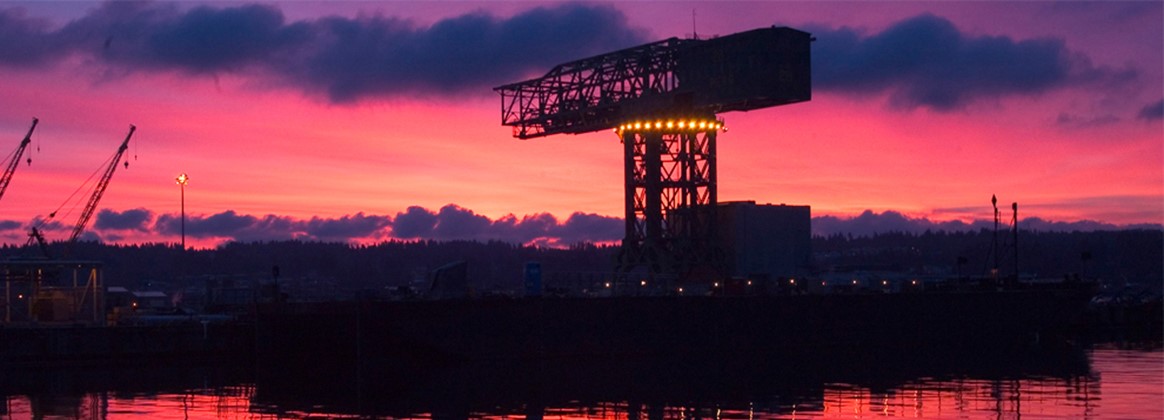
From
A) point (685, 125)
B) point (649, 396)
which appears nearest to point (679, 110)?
point (685, 125)

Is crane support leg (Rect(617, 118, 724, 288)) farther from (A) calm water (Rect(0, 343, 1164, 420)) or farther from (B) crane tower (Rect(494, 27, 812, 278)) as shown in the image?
(A) calm water (Rect(0, 343, 1164, 420))

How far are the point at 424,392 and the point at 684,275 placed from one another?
133 ft

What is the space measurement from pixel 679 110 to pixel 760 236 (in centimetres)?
997

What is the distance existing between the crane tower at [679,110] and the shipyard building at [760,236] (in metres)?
1.17

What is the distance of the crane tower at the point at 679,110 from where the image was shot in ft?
295

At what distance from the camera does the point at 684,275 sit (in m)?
96.4

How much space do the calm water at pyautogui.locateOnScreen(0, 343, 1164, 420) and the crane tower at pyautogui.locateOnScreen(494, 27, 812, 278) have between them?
83.5 ft

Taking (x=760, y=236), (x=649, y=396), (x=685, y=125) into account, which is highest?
→ (x=685, y=125)

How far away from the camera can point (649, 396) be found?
2158 inches

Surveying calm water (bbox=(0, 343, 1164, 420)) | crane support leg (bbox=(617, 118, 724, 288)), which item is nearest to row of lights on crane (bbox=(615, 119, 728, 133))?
crane support leg (bbox=(617, 118, 724, 288))

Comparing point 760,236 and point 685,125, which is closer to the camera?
point 685,125

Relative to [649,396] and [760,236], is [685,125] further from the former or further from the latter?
[649,396]

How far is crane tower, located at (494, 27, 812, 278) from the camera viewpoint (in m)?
90.0

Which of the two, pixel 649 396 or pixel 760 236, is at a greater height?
pixel 760 236
